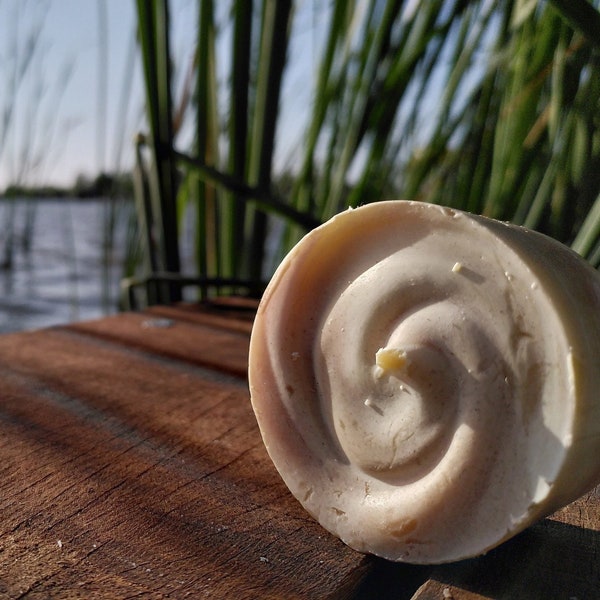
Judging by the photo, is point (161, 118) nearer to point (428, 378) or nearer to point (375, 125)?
point (375, 125)

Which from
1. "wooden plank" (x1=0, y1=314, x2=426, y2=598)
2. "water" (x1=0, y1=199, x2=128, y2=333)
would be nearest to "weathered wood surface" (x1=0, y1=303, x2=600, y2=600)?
"wooden plank" (x1=0, y1=314, x2=426, y2=598)

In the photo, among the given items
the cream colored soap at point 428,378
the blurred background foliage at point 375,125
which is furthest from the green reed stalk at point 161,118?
the cream colored soap at point 428,378

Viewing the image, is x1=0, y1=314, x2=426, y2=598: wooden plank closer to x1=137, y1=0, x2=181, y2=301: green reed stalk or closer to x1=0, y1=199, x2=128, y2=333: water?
x1=137, y1=0, x2=181, y2=301: green reed stalk

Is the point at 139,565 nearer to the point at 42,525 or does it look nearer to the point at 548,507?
the point at 42,525

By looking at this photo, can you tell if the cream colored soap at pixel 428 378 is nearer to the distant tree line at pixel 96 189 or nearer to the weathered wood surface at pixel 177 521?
the weathered wood surface at pixel 177 521

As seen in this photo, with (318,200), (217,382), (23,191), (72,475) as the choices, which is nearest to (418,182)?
(318,200)
